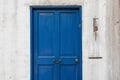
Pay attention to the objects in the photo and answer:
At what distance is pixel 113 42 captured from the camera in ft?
18.1

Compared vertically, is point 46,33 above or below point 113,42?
above

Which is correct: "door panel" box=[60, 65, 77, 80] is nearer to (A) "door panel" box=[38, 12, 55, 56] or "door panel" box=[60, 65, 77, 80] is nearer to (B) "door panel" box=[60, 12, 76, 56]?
(B) "door panel" box=[60, 12, 76, 56]

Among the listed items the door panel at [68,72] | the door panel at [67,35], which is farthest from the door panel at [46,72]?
the door panel at [67,35]

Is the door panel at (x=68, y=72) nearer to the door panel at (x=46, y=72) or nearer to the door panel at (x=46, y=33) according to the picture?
the door panel at (x=46, y=72)

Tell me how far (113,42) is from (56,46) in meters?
1.27

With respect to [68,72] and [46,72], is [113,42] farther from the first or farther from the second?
[46,72]

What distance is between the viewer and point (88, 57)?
555 centimetres

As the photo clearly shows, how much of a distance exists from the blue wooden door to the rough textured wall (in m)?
0.66

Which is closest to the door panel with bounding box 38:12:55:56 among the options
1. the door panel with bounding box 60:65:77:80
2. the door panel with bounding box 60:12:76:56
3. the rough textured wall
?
the door panel with bounding box 60:12:76:56

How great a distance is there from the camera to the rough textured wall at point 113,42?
18.0ft

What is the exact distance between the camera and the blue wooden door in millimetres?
5652
